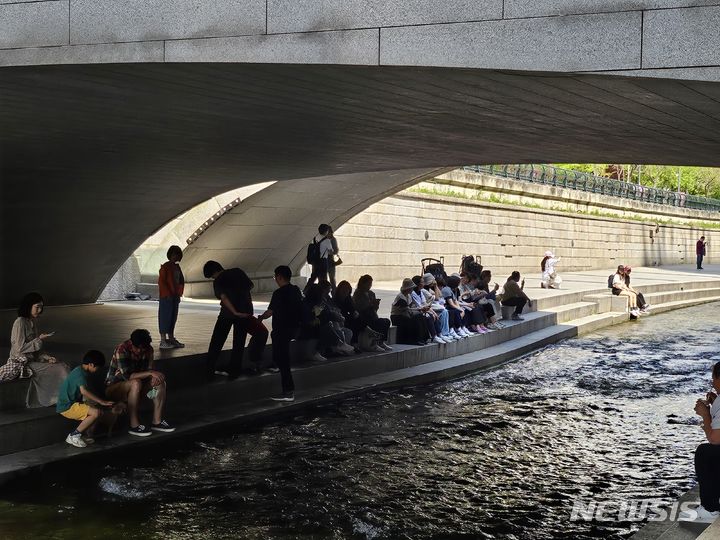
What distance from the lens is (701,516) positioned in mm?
7375

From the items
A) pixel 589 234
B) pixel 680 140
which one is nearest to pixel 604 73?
pixel 680 140

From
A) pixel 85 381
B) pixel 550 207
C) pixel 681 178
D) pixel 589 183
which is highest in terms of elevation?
pixel 681 178

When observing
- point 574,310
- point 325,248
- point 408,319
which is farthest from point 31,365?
point 574,310

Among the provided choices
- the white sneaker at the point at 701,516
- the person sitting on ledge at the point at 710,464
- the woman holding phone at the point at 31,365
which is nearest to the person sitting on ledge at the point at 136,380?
the woman holding phone at the point at 31,365

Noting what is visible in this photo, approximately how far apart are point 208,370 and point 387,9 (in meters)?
5.89

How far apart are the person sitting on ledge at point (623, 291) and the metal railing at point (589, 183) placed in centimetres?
583

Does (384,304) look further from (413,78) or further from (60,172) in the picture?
(413,78)

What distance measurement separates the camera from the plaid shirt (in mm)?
10148

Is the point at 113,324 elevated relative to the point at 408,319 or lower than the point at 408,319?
lower

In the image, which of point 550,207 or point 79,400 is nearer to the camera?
point 79,400

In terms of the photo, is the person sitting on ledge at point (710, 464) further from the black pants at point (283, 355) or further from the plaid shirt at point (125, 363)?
the black pants at point (283, 355)

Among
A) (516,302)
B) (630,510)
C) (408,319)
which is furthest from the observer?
(516,302)

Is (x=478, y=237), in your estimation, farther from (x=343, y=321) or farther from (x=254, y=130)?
(x=254, y=130)

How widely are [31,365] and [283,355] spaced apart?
323cm
